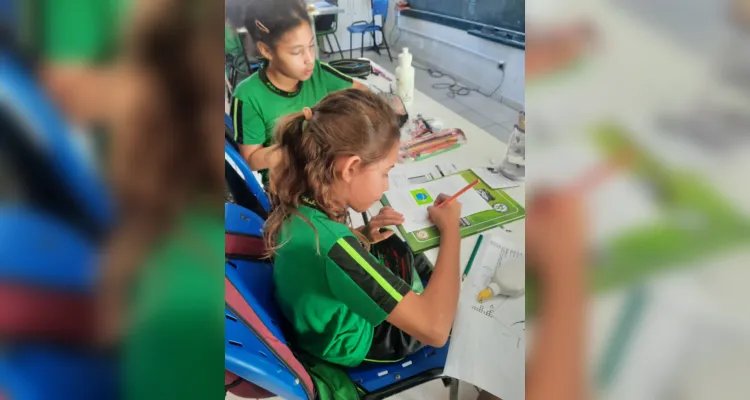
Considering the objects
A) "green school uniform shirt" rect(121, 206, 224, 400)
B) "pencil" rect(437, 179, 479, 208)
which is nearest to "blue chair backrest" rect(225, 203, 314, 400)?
"green school uniform shirt" rect(121, 206, 224, 400)

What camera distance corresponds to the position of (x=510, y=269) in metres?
0.41

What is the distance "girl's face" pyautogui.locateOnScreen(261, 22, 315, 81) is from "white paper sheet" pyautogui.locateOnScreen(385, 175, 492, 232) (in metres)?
0.16

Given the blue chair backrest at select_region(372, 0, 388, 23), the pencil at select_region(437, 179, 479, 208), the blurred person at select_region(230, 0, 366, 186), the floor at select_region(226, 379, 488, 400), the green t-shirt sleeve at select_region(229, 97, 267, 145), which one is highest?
the blue chair backrest at select_region(372, 0, 388, 23)

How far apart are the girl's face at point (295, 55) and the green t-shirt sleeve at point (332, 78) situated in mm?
11

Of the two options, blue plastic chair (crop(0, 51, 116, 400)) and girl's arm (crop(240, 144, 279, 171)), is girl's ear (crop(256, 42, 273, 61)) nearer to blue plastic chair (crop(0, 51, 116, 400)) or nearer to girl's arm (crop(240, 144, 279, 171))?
girl's arm (crop(240, 144, 279, 171))

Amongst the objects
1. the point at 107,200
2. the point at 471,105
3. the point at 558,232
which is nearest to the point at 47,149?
the point at 107,200

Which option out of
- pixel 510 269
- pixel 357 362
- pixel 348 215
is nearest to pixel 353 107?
pixel 348 215

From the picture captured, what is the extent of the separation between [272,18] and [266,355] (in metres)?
0.33

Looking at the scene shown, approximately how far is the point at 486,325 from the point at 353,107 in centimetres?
25

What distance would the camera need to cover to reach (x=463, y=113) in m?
0.57

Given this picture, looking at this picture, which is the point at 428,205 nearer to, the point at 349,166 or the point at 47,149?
the point at 349,166

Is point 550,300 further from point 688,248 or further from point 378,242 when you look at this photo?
point 378,242

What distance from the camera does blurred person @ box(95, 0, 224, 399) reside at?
19cm

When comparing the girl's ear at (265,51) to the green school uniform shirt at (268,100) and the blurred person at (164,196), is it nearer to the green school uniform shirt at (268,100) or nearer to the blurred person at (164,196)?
the green school uniform shirt at (268,100)
